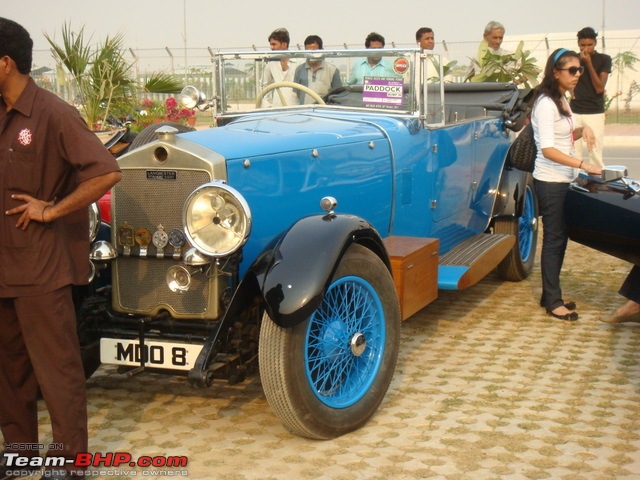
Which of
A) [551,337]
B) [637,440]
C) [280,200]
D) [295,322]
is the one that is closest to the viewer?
[295,322]

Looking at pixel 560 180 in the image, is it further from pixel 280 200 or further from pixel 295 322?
pixel 295 322

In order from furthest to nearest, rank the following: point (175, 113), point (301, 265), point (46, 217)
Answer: point (175, 113) → point (301, 265) → point (46, 217)

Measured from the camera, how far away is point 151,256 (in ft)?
13.7

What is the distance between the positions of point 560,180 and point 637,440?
2396 mm

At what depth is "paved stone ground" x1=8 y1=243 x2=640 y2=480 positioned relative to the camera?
12.2ft

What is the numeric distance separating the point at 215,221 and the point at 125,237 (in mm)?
580

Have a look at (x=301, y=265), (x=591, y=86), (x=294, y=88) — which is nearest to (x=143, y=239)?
(x=301, y=265)

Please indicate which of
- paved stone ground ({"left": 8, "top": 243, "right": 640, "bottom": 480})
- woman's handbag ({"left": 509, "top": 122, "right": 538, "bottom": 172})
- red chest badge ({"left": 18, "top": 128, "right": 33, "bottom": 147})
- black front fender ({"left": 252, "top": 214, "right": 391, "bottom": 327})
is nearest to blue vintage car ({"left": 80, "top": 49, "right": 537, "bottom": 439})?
black front fender ({"left": 252, "top": 214, "right": 391, "bottom": 327})

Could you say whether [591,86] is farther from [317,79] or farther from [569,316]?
[317,79]

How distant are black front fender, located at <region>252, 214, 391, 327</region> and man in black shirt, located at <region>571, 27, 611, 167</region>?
19.1 feet

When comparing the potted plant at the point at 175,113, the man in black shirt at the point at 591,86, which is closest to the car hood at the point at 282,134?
the man in black shirt at the point at 591,86

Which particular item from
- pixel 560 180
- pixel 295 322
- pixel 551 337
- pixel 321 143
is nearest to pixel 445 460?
pixel 295 322

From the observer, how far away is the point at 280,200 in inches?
172

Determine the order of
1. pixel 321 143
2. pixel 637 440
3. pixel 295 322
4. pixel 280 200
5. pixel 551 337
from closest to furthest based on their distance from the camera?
1. pixel 295 322
2. pixel 637 440
3. pixel 280 200
4. pixel 321 143
5. pixel 551 337
